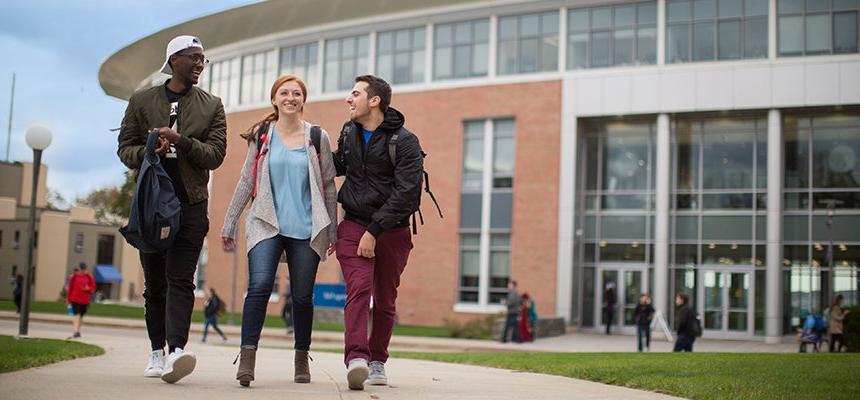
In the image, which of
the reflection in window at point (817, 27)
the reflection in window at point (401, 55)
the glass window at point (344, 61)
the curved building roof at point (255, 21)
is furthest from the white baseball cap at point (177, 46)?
the glass window at point (344, 61)

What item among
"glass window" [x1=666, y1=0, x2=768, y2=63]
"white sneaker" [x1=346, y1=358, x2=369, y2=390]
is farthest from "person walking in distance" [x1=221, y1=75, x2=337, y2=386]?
"glass window" [x1=666, y1=0, x2=768, y2=63]

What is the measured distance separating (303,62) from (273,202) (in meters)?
38.9

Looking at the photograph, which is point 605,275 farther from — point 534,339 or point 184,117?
point 184,117

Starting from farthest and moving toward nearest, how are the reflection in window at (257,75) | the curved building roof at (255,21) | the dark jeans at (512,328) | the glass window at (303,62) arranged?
the reflection in window at (257,75)
the glass window at (303,62)
the curved building roof at (255,21)
the dark jeans at (512,328)

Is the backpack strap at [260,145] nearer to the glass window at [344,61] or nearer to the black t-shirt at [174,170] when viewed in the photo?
the black t-shirt at [174,170]

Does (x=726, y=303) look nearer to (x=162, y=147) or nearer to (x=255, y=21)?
(x=255, y=21)

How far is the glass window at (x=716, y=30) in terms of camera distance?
34.5 m

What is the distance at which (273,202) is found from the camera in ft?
21.0

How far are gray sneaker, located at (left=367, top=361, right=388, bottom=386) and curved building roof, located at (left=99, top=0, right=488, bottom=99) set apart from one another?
3372 centimetres

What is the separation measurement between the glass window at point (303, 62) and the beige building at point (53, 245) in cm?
1243

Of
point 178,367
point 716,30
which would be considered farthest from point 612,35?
point 178,367

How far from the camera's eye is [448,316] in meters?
38.8

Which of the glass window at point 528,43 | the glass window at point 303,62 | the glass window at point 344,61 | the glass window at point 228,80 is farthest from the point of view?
the glass window at point 228,80

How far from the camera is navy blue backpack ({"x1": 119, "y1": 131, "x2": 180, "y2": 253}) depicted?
5.82 metres
